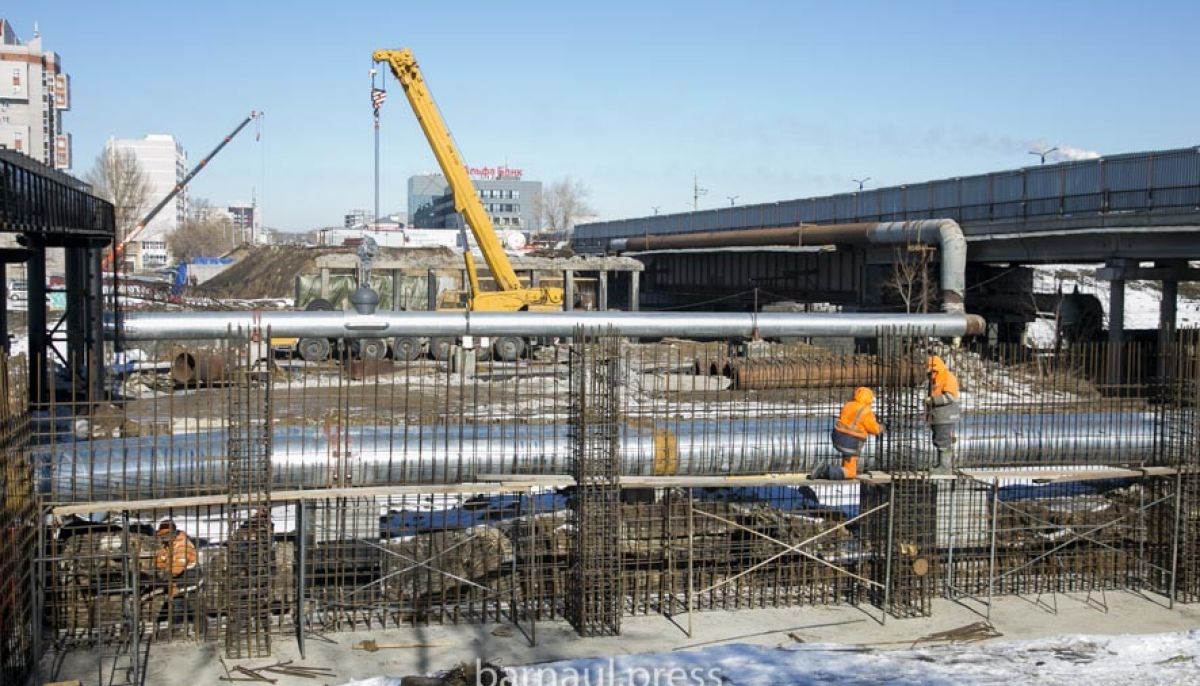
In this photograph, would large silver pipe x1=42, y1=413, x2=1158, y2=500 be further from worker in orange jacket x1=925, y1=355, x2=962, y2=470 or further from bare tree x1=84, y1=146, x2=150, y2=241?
bare tree x1=84, y1=146, x2=150, y2=241

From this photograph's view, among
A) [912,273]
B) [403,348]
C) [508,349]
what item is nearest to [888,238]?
[912,273]

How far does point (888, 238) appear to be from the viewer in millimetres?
31125

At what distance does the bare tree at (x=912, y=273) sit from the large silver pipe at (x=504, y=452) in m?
14.7

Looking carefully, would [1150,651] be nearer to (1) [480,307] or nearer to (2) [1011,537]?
(2) [1011,537]

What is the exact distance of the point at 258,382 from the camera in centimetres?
1059

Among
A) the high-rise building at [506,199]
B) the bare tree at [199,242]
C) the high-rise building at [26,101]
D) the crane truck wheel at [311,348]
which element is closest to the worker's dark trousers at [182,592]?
the crane truck wheel at [311,348]

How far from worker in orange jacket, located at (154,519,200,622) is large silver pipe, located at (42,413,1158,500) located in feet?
1.74

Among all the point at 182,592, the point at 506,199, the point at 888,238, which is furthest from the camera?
the point at 506,199

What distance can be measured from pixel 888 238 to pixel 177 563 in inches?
935

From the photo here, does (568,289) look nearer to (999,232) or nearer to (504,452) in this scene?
(999,232)

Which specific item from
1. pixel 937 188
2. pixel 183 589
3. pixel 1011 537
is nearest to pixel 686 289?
pixel 937 188

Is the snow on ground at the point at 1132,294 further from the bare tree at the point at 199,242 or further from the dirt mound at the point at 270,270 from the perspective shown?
the bare tree at the point at 199,242

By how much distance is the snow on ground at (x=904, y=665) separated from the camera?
970 centimetres

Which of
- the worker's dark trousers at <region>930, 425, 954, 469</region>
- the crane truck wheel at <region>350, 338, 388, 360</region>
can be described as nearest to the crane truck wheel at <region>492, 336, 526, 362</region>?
the crane truck wheel at <region>350, 338, 388, 360</region>
